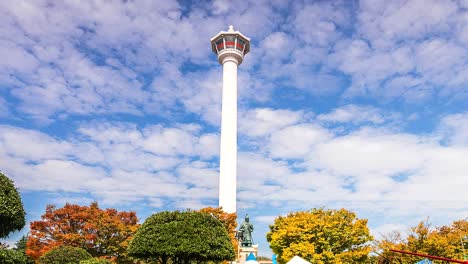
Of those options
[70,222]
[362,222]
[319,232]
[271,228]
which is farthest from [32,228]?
[362,222]

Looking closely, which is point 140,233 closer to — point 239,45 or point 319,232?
point 319,232

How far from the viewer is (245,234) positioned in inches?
1515

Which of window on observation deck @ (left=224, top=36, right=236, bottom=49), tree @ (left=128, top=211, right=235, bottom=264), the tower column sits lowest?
tree @ (left=128, top=211, right=235, bottom=264)

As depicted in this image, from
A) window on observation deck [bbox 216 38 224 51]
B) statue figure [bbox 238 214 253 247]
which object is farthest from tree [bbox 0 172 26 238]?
window on observation deck [bbox 216 38 224 51]

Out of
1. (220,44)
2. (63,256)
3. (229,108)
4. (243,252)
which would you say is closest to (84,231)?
(63,256)

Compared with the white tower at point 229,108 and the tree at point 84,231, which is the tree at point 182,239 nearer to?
the tree at point 84,231

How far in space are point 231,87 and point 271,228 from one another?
21.0 metres

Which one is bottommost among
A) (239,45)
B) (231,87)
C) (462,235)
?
(462,235)

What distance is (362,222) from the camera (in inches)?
1184

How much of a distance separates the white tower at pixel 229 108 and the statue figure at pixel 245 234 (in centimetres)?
620

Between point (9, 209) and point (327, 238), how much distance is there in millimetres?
22203

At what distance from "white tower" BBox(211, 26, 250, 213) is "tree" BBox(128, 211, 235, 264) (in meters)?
23.8

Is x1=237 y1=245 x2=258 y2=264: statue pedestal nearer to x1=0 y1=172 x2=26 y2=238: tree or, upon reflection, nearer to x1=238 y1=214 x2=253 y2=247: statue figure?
x1=238 y1=214 x2=253 y2=247: statue figure

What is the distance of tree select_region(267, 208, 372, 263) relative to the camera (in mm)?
28750
